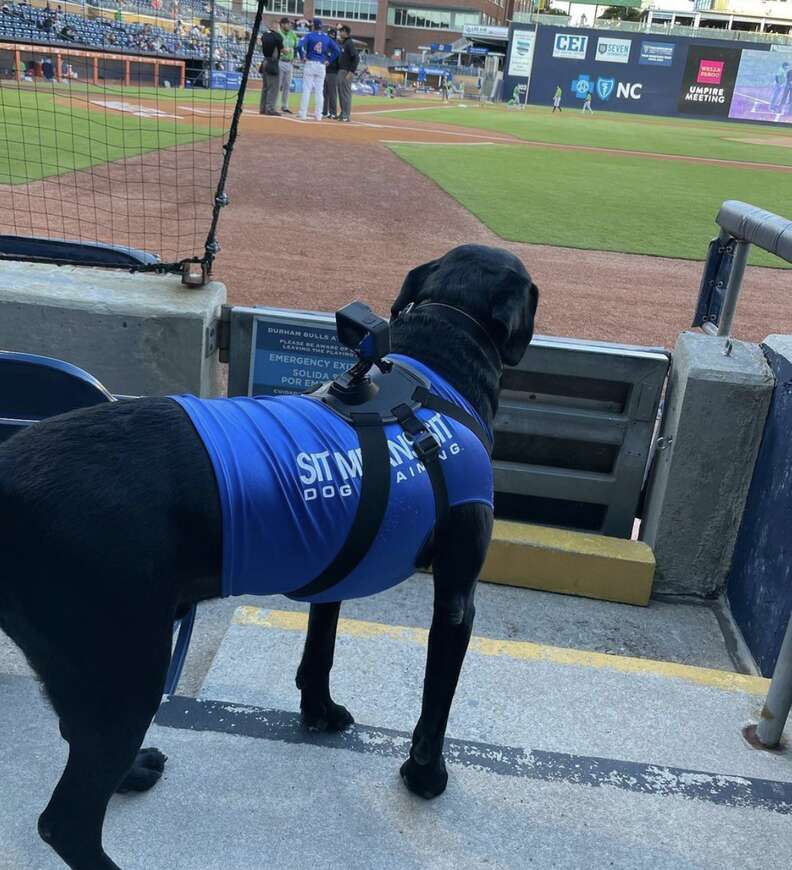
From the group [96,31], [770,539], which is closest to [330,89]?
[96,31]

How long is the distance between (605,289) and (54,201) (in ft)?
23.6

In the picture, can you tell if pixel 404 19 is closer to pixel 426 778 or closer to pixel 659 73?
pixel 659 73

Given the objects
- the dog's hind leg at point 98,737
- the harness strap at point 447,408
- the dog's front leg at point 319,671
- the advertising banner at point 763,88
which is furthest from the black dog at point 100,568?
the advertising banner at point 763,88

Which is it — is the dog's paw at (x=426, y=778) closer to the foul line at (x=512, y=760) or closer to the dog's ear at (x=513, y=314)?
the foul line at (x=512, y=760)

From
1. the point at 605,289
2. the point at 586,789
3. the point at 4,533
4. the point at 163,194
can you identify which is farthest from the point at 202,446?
the point at 163,194

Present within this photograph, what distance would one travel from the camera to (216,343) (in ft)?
13.9

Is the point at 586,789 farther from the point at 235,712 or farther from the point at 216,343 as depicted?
the point at 216,343

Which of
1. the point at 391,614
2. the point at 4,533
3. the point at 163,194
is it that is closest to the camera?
the point at 4,533

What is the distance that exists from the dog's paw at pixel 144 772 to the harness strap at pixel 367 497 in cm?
78

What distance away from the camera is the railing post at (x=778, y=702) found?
99.3 inches

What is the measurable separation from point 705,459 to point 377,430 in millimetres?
2418

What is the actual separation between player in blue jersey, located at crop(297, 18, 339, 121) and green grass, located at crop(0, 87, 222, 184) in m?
3.61

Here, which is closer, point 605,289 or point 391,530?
point 391,530

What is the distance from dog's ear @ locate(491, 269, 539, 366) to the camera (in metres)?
2.23
